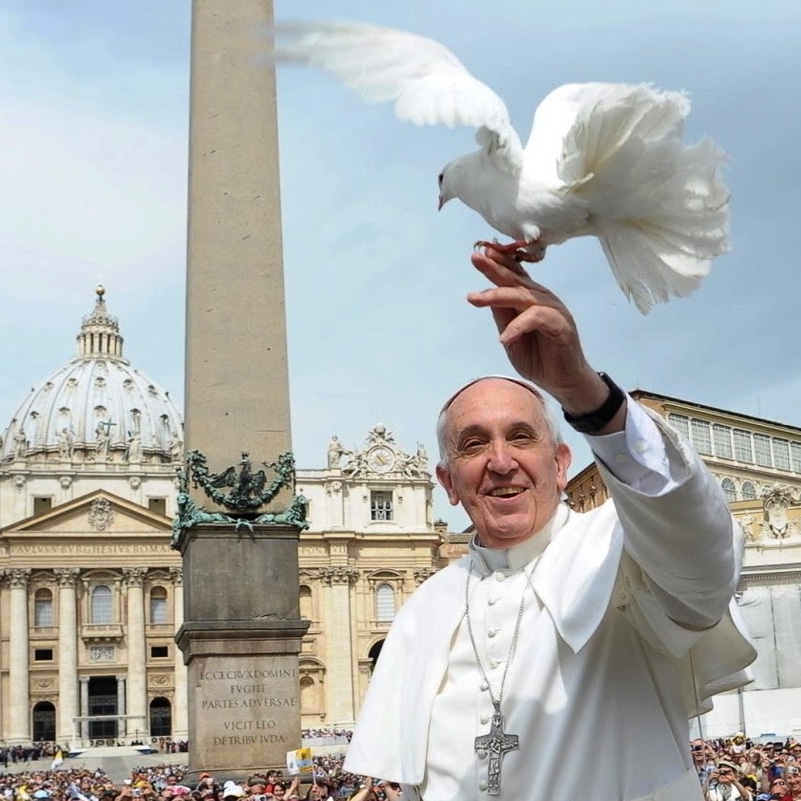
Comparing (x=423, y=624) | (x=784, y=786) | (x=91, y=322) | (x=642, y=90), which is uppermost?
(x=91, y=322)

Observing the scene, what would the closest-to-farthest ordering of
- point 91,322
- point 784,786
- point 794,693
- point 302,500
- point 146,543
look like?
point 784,786 → point 302,500 → point 794,693 → point 146,543 → point 91,322

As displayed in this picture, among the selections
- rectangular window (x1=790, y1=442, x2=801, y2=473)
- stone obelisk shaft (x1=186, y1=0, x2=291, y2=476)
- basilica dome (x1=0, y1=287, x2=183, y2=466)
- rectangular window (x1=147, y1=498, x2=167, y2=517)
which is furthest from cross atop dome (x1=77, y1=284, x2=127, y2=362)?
stone obelisk shaft (x1=186, y1=0, x2=291, y2=476)

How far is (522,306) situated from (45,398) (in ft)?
297

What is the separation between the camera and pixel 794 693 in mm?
25594

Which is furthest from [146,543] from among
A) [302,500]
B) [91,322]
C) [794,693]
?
[302,500]

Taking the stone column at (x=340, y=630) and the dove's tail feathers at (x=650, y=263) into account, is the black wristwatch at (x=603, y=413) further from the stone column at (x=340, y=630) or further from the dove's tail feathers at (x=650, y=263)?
the stone column at (x=340, y=630)

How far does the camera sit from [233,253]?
469 inches

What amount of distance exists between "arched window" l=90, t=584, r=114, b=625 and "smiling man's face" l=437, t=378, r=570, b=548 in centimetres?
6382

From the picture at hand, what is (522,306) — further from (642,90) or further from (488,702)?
(488,702)

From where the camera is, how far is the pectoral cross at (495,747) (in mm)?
2193

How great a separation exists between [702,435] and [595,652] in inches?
1830

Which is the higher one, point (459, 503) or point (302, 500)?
point (302, 500)

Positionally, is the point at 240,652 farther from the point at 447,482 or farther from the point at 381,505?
the point at 381,505

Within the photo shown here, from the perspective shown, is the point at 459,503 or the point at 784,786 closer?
the point at 459,503
